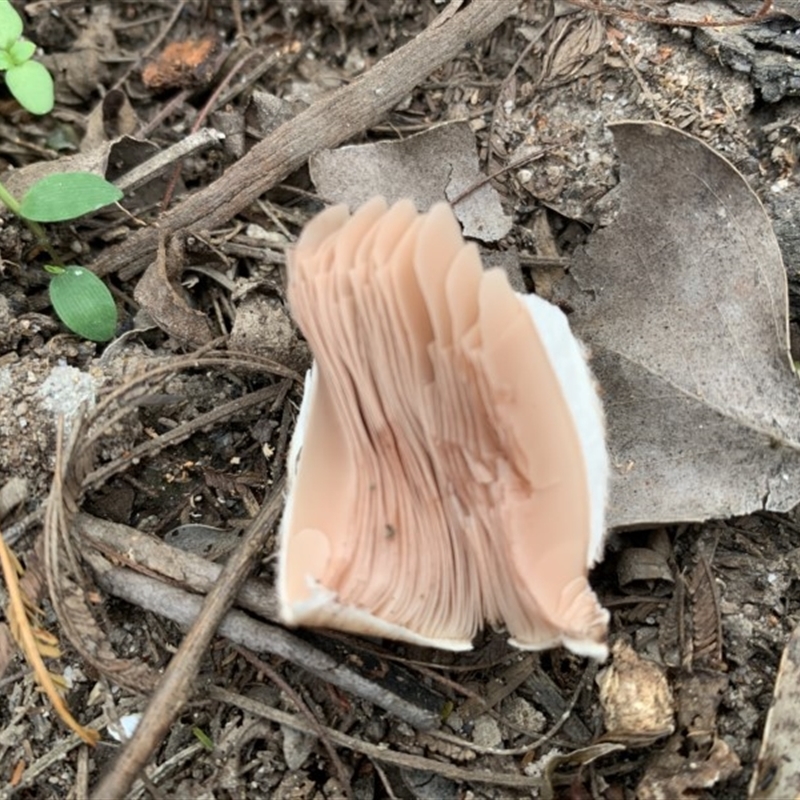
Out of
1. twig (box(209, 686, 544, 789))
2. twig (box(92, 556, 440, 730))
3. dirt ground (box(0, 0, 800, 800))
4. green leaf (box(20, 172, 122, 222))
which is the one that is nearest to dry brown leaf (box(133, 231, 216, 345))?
dirt ground (box(0, 0, 800, 800))

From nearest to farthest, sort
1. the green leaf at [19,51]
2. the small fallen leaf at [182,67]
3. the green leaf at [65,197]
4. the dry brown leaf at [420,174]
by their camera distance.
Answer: the green leaf at [65,197] → the green leaf at [19,51] → the dry brown leaf at [420,174] → the small fallen leaf at [182,67]

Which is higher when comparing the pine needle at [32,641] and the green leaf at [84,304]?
the green leaf at [84,304]

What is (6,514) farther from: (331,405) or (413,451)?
(413,451)

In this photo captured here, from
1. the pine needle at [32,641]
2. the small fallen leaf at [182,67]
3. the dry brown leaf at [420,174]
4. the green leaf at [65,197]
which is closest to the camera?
the pine needle at [32,641]

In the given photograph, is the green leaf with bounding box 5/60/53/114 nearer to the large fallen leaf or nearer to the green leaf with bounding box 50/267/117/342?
the green leaf with bounding box 50/267/117/342

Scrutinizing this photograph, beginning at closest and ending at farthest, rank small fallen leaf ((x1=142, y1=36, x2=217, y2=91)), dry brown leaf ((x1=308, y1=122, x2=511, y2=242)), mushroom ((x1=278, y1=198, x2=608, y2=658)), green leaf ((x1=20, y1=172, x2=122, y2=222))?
1. mushroom ((x1=278, y1=198, x2=608, y2=658))
2. green leaf ((x1=20, y1=172, x2=122, y2=222))
3. dry brown leaf ((x1=308, y1=122, x2=511, y2=242))
4. small fallen leaf ((x1=142, y1=36, x2=217, y2=91))

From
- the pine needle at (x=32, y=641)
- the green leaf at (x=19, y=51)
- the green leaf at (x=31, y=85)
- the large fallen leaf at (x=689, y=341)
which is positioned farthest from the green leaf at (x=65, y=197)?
the large fallen leaf at (x=689, y=341)

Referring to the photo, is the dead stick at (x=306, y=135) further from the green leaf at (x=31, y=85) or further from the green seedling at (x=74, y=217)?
the green leaf at (x=31, y=85)

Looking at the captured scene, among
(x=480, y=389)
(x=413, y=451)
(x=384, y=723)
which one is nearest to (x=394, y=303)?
(x=480, y=389)
